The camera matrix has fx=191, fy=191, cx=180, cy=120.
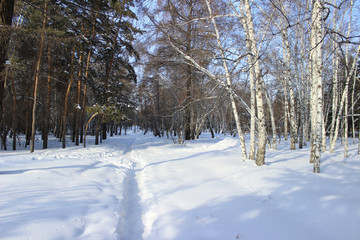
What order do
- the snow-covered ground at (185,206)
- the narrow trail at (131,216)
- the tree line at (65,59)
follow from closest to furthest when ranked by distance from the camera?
the snow-covered ground at (185,206) → the narrow trail at (131,216) → the tree line at (65,59)

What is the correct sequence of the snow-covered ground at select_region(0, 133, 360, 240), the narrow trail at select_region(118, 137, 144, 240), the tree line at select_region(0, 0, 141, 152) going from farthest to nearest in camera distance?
the tree line at select_region(0, 0, 141, 152) → the narrow trail at select_region(118, 137, 144, 240) → the snow-covered ground at select_region(0, 133, 360, 240)

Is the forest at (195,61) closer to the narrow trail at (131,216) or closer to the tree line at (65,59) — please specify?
the tree line at (65,59)

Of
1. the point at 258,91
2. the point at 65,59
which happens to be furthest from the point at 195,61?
the point at 65,59

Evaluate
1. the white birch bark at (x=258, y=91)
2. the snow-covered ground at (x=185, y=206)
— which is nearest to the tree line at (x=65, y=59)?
the white birch bark at (x=258, y=91)

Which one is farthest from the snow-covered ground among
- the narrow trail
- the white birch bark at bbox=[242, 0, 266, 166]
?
the white birch bark at bbox=[242, 0, 266, 166]

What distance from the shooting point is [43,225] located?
2.76m

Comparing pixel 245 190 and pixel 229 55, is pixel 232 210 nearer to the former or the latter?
pixel 245 190

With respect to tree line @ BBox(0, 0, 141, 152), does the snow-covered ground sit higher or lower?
lower

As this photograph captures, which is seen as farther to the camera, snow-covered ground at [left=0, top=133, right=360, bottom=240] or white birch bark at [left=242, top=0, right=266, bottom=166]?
white birch bark at [left=242, top=0, right=266, bottom=166]

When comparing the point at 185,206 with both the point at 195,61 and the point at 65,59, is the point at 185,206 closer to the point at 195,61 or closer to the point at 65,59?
the point at 195,61

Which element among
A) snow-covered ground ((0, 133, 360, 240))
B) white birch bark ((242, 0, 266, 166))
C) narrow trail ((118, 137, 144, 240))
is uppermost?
white birch bark ((242, 0, 266, 166))

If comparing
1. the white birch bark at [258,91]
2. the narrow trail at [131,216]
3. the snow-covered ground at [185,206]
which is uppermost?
the white birch bark at [258,91]

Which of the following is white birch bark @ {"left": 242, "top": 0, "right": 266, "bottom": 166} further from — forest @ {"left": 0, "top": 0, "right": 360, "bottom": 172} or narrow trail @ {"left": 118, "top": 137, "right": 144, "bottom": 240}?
narrow trail @ {"left": 118, "top": 137, "right": 144, "bottom": 240}

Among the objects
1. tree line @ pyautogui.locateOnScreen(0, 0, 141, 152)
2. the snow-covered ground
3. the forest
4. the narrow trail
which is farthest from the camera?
tree line @ pyautogui.locateOnScreen(0, 0, 141, 152)
